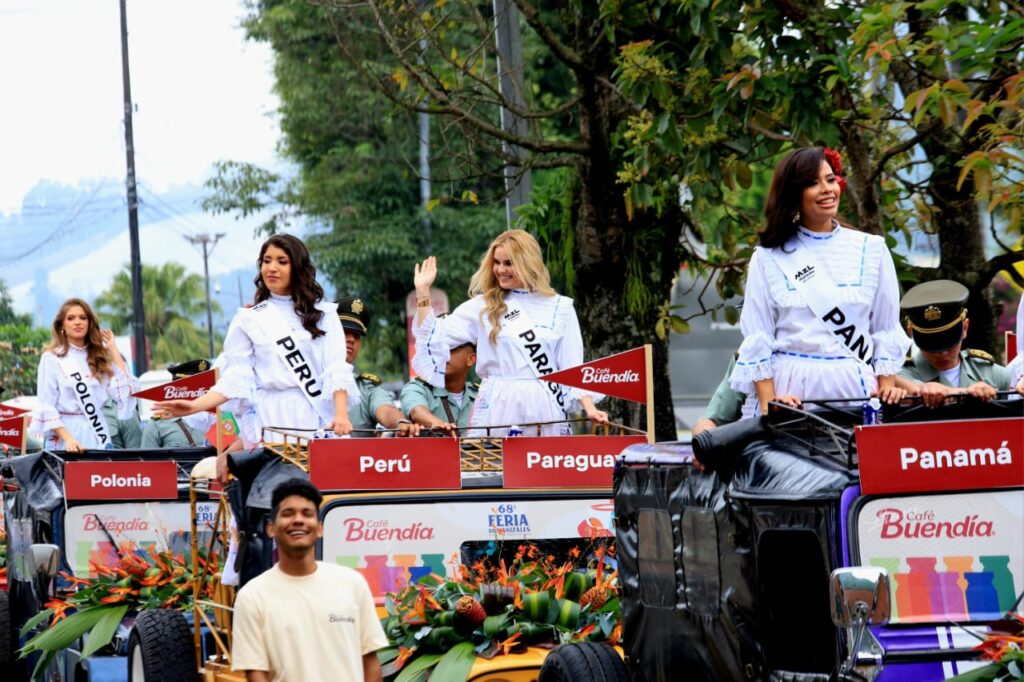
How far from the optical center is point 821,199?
23.3 ft

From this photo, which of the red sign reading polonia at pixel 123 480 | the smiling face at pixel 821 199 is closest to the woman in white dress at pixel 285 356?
the red sign reading polonia at pixel 123 480

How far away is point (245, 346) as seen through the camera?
9.28 meters

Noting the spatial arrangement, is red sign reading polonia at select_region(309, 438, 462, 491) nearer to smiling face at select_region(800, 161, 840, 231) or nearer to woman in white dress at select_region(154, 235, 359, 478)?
woman in white dress at select_region(154, 235, 359, 478)

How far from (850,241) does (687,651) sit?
1797 millimetres

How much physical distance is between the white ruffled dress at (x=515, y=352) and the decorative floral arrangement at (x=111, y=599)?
1.73m

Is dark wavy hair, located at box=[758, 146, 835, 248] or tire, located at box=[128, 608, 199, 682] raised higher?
dark wavy hair, located at box=[758, 146, 835, 248]

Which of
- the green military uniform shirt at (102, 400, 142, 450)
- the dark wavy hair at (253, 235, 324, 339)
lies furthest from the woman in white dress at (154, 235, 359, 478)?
the green military uniform shirt at (102, 400, 142, 450)

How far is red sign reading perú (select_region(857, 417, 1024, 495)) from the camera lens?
5.36 meters

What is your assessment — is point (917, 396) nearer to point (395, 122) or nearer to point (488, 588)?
point (488, 588)

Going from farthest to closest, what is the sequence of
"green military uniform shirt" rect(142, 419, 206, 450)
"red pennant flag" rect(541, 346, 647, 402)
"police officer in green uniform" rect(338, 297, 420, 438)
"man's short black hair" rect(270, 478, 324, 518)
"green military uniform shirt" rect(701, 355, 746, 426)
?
"green military uniform shirt" rect(142, 419, 206, 450) → "police officer in green uniform" rect(338, 297, 420, 438) → "red pennant flag" rect(541, 346, 647, 402) → "green military uniform shirt" rect(701, 355, 746, 426) → "man's short black hair" rect(270, 478, 324, 518)

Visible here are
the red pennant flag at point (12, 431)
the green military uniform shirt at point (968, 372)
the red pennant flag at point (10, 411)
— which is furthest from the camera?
the red pennant flag at point (10, 411)

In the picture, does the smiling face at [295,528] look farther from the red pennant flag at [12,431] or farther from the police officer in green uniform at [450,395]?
the red pennant flag at [12,431]

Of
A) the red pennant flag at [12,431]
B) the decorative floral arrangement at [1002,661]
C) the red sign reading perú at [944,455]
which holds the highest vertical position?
the red pennant flag at [12,431]

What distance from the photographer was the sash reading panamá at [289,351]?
30.4 ft
